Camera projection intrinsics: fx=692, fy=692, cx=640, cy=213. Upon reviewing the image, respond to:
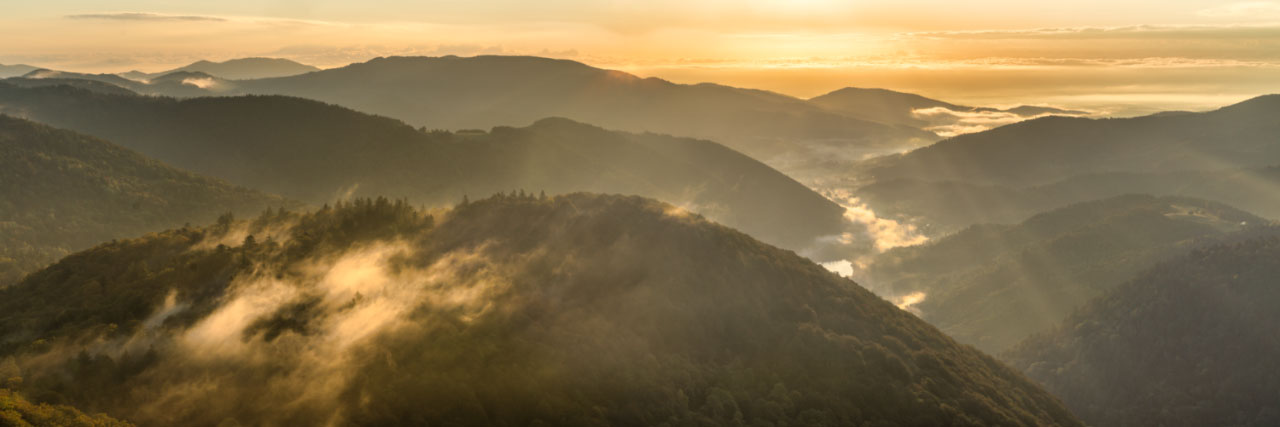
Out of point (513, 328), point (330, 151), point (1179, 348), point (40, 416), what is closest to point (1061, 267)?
point (1179, 348)

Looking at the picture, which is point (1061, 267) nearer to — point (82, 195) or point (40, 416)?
point (40, 416)

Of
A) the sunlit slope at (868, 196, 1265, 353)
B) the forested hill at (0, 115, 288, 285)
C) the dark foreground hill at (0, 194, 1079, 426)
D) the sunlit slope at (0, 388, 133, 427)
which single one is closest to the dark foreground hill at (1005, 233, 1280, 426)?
the sunlit slope at (868, 196, 1265, 353)

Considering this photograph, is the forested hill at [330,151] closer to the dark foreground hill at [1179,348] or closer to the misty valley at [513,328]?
the misty valley at [513,328]

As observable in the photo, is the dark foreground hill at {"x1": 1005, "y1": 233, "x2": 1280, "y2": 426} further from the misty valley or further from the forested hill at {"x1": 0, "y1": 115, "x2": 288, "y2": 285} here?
the forested hill at {"x1": 0, "y1": 115, "x2": 288, "y2": 285}

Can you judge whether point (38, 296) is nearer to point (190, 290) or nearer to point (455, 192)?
point (190, 290)

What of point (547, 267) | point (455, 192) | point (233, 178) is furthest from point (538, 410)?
point (233, 178)

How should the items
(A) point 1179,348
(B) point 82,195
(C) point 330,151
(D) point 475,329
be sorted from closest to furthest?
(D) point 475,329 < (A) point 1179,348 < (B) point 82,195 < (C) point 330,151

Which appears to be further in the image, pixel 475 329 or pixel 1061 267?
pixel 1061 267
